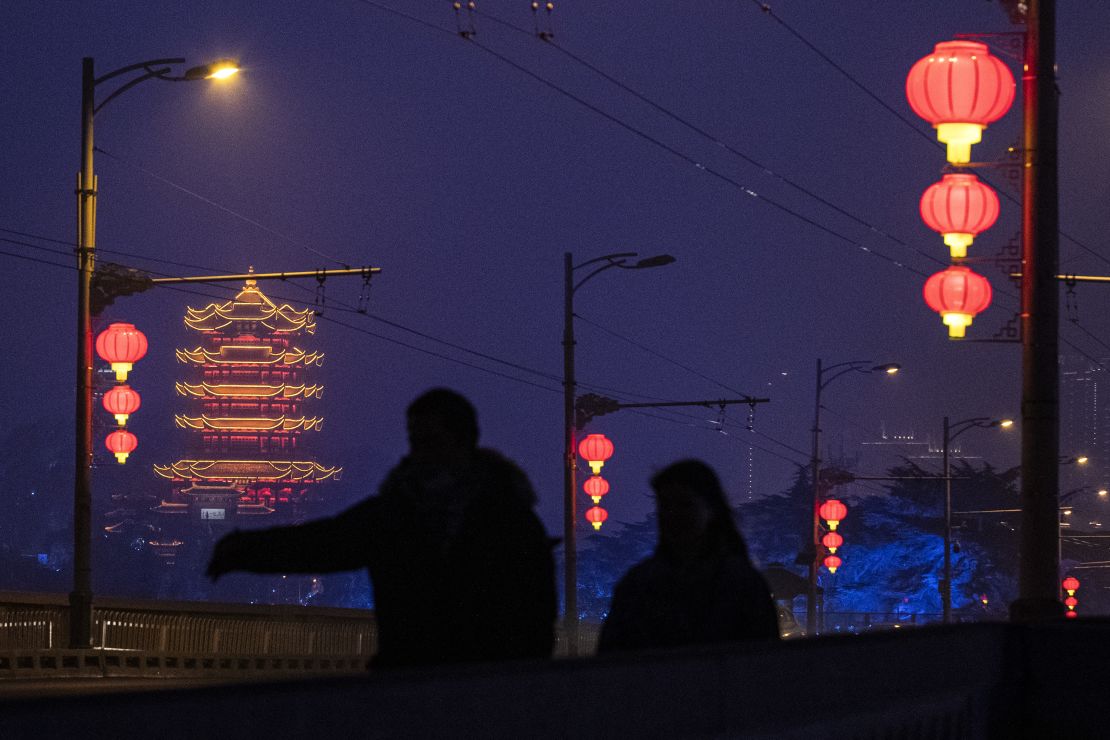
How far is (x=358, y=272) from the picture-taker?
28.3 m

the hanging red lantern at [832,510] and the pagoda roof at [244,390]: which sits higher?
the pagoda roof at [244,390]

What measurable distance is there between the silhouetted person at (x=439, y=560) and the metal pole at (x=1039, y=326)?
778 centimetres

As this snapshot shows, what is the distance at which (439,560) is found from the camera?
16.0 ft

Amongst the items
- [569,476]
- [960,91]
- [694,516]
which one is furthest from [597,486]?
[694,516]

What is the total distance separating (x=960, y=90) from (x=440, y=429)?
450 inches

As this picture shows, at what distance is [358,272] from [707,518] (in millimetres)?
22991

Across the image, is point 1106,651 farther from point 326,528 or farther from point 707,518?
point 326,528

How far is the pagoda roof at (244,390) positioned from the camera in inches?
4796

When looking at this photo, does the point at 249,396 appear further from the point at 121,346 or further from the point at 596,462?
the point at 121,346

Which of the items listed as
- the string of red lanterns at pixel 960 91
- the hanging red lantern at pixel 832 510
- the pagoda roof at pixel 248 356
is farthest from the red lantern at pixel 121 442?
the pagoda roof at pixel 248 356

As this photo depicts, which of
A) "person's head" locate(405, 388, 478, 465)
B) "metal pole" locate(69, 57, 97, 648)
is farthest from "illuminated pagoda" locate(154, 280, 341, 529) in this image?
"person's head" locate(405, 388, 478, 465)

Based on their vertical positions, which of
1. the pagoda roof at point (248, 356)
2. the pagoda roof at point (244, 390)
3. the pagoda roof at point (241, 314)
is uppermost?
the pagoda roof at point (241, 314)

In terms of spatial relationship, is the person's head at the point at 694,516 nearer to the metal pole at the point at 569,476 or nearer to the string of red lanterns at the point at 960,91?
the string of red lanterns at the point at 960,91

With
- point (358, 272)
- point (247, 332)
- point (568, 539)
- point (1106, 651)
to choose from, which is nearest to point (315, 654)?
point (568, 539)
